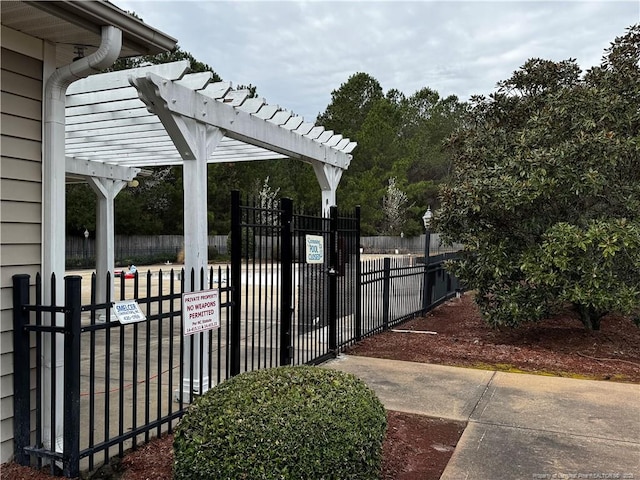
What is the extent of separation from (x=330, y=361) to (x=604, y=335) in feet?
15.0

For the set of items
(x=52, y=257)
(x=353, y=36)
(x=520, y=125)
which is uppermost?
(x=353, y=36)

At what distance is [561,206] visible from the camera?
7.71m

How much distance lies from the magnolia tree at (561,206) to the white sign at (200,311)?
478cm

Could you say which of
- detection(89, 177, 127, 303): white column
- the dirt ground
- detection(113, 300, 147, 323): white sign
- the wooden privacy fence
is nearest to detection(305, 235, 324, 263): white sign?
the dirt ground

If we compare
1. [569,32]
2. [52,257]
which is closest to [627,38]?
[569,32]

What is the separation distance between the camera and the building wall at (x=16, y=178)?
3.21 m

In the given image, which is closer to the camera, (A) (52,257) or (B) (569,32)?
(A) (52,257)

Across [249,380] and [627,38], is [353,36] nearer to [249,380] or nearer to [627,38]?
[627,38]

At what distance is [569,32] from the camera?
8961mm

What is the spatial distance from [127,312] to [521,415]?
3.40 metres

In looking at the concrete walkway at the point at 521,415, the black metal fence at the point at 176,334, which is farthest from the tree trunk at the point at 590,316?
the black metal fence at the point at 176,334

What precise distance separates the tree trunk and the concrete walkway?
2550 mm

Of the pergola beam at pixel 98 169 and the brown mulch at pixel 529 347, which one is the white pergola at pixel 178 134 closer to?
the pergola beam at pixel 98 169

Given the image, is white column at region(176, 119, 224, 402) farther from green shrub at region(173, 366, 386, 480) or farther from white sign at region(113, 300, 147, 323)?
green shrub at region(173, 366, 386, 480)
